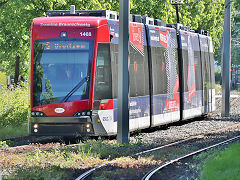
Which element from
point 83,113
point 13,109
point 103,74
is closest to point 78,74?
point 103,74

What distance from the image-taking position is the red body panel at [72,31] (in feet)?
49.5

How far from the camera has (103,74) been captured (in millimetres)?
15414

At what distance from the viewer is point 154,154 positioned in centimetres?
1330

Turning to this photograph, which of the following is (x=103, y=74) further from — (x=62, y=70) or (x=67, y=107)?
(x=67, y=107)

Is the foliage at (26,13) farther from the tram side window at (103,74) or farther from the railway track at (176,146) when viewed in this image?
the tram side window at (103,74)

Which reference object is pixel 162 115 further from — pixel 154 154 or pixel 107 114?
pixel 154 154

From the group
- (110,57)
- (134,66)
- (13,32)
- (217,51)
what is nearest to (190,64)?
(134,66)

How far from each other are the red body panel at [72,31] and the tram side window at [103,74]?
160mm

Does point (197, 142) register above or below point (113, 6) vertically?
below

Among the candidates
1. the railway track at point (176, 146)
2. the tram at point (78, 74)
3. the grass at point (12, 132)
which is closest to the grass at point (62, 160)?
the railway track at point (176, 146)

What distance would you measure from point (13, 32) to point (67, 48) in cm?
1578

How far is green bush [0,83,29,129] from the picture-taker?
2102cm

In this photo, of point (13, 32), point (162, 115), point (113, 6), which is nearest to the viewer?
point (162, 115)

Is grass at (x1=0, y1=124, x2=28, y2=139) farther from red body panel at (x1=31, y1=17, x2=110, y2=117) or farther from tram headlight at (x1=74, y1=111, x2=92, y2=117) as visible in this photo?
tram headlight at (x1=74, y1=111, x2=92, y2=117)
